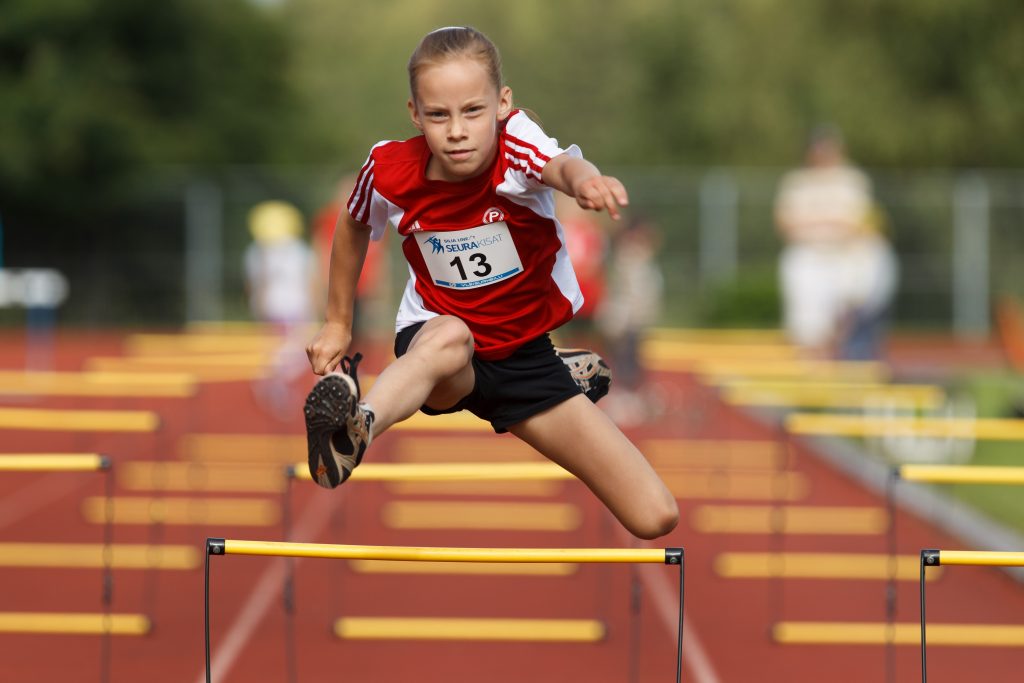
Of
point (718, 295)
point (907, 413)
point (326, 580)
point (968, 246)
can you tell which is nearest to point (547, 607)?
point (326, 580)

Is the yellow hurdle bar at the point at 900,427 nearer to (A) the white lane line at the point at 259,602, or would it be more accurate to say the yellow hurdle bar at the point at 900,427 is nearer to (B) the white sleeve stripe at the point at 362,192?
(A) the white lane line at the point at 259,602

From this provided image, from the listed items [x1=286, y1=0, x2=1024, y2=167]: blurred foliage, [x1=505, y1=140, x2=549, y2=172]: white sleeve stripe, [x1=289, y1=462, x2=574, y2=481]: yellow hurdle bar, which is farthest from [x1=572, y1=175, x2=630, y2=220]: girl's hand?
[x1=286, y1=0, x2=1024, y2=167]: blurred foliage

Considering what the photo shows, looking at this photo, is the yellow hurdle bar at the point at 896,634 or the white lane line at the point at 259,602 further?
the yellow hurdle bar at the point at 896,634

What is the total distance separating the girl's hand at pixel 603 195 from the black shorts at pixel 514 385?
839 millimetres

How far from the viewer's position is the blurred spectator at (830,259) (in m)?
11.9

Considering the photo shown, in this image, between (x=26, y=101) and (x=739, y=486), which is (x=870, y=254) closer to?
(x=739, y=486)

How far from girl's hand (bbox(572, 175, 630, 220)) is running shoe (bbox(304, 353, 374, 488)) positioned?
0.77m

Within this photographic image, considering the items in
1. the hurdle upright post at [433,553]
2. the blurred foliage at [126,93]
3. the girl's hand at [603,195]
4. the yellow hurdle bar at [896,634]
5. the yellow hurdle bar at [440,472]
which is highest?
the blurred foliage at [126,93]

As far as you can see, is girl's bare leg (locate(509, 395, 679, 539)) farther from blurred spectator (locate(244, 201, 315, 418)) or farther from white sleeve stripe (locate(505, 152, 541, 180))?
blurred spectator (locate(244, 201, 315, 418))

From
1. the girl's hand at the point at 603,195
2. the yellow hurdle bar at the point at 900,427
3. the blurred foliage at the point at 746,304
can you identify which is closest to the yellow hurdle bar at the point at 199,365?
the yellow hurdle bar at the point at 900,427

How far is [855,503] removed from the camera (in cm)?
970

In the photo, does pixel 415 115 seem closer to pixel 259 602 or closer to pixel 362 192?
pixel 362 192

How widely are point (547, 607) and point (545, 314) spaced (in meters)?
3.13

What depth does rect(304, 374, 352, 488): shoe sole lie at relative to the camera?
3592 millimetres
